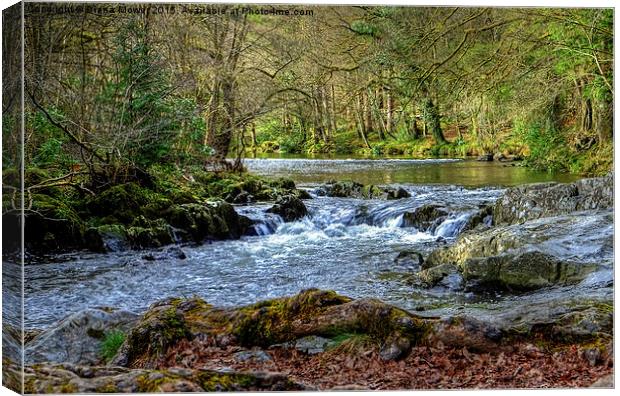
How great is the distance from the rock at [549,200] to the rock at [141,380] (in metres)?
2.89

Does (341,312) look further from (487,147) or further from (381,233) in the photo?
(487,147)

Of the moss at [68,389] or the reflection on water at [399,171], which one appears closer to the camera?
the moss at [68,389]

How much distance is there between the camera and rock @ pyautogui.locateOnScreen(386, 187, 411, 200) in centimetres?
662

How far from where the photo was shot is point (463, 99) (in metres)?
6.20

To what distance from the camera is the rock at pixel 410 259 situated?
623cm

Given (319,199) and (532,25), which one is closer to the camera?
(532,25)

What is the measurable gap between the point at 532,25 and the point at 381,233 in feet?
7.41

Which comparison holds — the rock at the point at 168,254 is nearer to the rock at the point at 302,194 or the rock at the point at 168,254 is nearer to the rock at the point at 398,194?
the rock at the point at 302,194

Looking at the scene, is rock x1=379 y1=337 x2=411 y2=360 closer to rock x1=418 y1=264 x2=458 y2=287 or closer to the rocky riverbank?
the rocky riverbank

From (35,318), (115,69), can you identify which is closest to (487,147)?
(115,69)

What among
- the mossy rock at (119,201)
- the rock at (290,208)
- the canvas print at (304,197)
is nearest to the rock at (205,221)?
the canvas print at (304,197)

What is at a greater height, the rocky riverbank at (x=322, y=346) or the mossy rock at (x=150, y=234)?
the mossy rock at (x=150, y=234)

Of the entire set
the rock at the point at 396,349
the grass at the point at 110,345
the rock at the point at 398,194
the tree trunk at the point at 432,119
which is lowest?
the rock at the point at 396,349

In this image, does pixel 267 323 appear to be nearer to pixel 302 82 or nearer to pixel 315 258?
pixel 315 258
